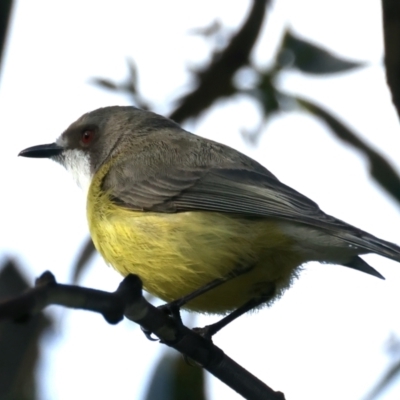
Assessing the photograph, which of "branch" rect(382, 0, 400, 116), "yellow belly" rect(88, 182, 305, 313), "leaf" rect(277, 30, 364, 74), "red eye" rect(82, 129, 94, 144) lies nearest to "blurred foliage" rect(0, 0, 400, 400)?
"leaf" rect(277, 30, 364, 74)

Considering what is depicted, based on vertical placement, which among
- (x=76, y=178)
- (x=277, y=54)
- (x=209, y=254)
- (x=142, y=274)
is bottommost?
(x=76, y=178)

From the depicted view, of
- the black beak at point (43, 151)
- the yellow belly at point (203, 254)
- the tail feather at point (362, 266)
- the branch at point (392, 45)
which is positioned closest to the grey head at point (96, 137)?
the black beak at point (43, 151)

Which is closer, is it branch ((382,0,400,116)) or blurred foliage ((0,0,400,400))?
branch ((382,0,400,116))

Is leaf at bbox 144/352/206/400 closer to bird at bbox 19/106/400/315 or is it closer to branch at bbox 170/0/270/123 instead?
bird at bbox 19/106/400/315

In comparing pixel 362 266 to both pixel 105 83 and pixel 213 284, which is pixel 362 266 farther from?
pixel 105 83

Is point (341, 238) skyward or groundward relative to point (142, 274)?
skyward

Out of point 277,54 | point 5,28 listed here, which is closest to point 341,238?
point 277,54

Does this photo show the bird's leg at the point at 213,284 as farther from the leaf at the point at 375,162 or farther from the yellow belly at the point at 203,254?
the leaf at the point at 375,162

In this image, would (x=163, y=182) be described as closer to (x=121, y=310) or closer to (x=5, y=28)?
(x=121, y=310)
